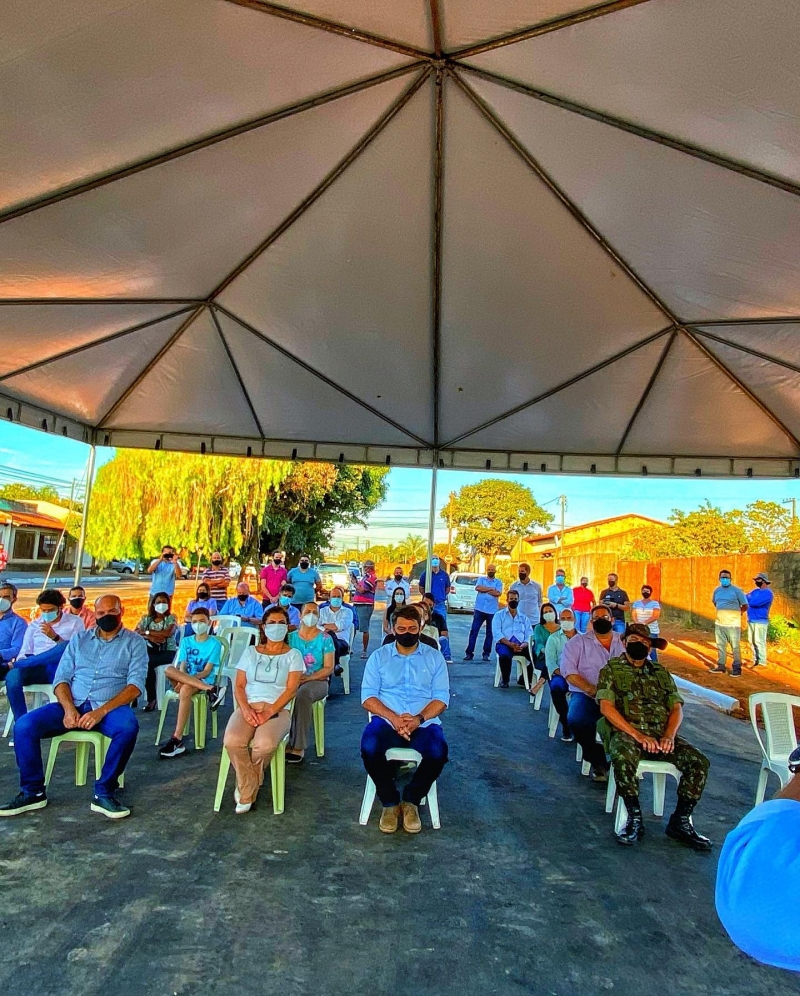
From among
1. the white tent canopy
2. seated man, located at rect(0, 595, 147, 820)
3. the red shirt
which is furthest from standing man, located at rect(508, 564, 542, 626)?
seated man, located at rect(0, 595, 147, 820)

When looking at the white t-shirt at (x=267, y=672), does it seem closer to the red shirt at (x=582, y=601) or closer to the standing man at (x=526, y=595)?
the standing man at (x=526, y=595)

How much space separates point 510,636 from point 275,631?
4848 mm

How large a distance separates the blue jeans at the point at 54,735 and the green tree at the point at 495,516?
4502cm

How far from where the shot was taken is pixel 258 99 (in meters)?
3.39

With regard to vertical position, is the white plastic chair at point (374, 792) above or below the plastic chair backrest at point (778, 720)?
below

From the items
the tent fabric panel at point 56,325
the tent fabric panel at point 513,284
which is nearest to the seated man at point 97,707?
the tent fabric panel at point 56,325

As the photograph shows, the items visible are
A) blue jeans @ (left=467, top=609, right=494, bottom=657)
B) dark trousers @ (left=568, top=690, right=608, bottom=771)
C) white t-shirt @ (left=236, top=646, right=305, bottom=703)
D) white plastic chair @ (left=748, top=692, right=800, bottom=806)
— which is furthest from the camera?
blue jeans @ (left=467, top=609, right=494, bottom=657)

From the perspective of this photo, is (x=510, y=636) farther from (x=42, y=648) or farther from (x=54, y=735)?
(x=54, y=735)

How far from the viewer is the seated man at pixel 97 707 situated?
12.0 ft

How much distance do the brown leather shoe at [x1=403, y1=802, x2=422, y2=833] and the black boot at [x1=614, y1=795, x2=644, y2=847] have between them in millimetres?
1166

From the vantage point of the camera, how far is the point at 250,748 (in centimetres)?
398

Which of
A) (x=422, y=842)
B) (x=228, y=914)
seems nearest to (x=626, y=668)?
(x=422, y=842)

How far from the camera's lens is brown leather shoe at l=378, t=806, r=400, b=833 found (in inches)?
141

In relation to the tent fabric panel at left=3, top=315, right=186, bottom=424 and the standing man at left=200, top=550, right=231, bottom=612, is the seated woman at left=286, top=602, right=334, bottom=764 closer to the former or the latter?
the tent fabric panel at left=3, top=315, right=186, bottom=424
